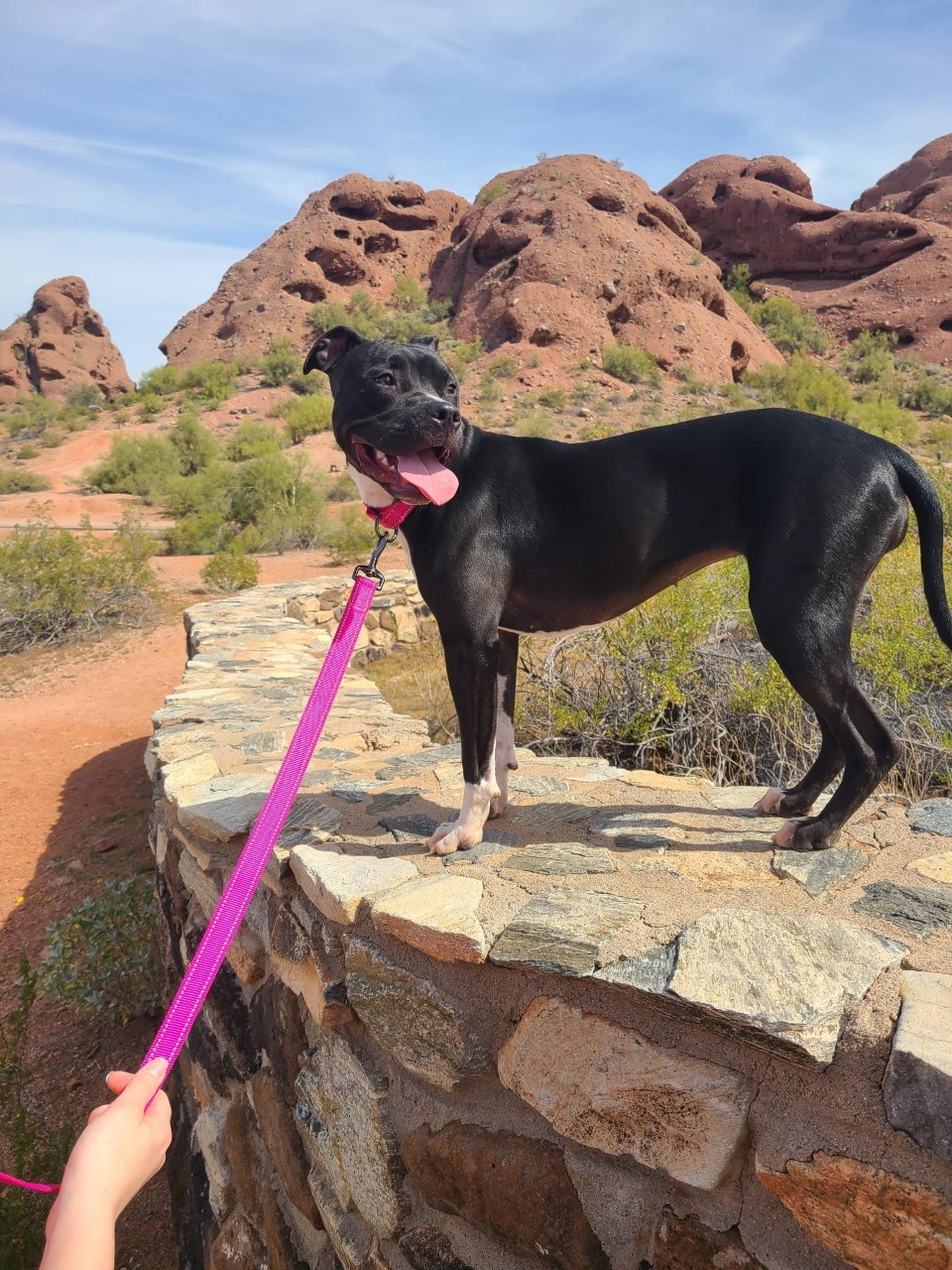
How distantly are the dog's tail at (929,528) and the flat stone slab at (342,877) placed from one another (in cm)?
148

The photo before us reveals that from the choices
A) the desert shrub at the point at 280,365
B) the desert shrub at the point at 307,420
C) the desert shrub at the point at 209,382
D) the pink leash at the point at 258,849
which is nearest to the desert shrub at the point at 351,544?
the pink leash at the point at 258,849

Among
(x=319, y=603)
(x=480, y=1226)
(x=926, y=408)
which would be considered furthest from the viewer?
(x=926, y=408)

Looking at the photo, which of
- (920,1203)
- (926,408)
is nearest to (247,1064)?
(920,1203)

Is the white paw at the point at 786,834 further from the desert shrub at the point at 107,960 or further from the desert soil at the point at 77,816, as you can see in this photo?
the desert shrub at the point at 107,960

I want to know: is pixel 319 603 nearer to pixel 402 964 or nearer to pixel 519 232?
pixel 402 964

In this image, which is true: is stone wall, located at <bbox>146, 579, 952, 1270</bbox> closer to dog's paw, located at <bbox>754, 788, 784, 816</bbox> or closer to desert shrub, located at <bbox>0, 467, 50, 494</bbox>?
dog's paw, located at <bbox>754, 788, 784, 816</bbox>

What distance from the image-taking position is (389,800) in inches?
113

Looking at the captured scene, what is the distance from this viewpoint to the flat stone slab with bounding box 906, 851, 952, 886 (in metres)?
1.86

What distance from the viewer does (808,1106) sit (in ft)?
4.29

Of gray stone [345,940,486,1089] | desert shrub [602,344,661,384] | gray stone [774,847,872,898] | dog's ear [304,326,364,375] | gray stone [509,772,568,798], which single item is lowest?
gray stone [345,940,486,1089]

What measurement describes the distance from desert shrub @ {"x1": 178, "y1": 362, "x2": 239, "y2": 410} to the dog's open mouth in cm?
3127

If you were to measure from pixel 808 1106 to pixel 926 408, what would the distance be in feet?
116

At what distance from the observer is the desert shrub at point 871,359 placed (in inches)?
1363

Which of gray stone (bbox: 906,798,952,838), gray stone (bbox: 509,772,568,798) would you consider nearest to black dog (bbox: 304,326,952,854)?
gray stone (bbox: 906,798,952,838)
